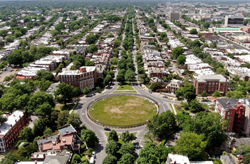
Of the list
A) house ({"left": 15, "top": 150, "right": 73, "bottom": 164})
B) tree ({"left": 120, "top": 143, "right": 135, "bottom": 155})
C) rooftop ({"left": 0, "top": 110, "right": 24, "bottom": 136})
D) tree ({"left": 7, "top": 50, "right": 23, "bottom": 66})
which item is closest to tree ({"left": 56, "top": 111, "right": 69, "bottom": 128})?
rooftop ({"left": 0, "top": 110, "right": 24, "bottom": 136})

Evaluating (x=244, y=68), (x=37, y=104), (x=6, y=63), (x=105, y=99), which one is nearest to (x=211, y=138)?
(x=105, y=99)

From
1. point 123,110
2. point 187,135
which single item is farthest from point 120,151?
point 123,110

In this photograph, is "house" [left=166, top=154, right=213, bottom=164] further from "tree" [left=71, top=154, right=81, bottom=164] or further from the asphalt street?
"tree" [left=71, top=154, right=81, bottom=164]

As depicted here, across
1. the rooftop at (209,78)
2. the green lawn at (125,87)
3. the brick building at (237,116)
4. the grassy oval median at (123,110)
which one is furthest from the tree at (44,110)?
the rooftop at (209,78)

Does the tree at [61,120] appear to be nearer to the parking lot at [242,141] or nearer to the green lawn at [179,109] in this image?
the green lawn at [179,109]

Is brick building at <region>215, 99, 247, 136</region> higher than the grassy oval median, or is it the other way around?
brick building at <region>215, 99, 247, 136</region>

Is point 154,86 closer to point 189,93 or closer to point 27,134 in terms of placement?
point 189,93
